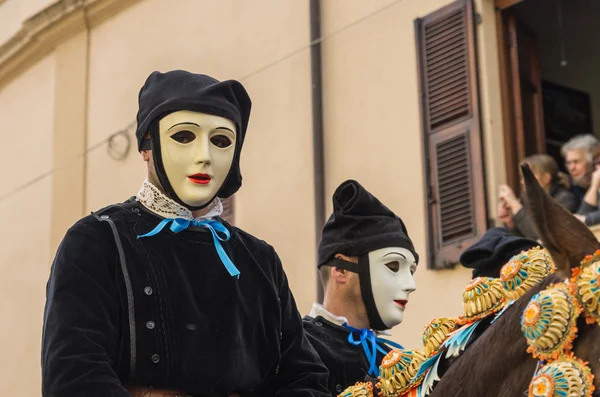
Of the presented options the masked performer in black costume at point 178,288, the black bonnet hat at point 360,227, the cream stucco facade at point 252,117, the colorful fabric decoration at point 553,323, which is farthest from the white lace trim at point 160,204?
the cream stucco facade at point 252,117

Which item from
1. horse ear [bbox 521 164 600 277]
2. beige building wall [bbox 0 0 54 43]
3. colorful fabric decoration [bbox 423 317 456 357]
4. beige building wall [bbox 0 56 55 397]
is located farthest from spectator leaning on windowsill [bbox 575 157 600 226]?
beige building wall [bbox 0 0 54 43]

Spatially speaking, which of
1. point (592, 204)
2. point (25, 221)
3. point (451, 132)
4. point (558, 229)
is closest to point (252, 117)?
point (451, 132)

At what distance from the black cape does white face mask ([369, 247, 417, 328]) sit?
0.14 metres

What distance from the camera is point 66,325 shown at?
9.91ft

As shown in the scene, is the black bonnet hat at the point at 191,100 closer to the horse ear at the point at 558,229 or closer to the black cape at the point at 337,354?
the horse ear at the point at 558,229

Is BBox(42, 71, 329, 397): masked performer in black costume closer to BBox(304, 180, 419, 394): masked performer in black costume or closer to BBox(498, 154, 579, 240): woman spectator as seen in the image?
BBox(304, 180, 419, 394): masked performer in black costume

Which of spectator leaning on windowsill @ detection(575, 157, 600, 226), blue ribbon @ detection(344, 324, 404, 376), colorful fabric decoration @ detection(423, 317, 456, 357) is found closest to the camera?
colorful fabric decoration @ detection(423, 317, 456, 357)

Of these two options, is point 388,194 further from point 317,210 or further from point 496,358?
point 496,358

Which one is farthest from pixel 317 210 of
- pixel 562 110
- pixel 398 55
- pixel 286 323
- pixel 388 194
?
pixel 286 323

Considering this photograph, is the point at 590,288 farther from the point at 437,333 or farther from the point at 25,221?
the point at 25,221

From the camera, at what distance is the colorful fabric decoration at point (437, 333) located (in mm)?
3273

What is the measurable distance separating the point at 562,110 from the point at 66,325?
832 cm

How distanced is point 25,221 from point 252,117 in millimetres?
3890

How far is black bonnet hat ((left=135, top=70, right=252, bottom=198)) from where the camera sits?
3348 millimetres
